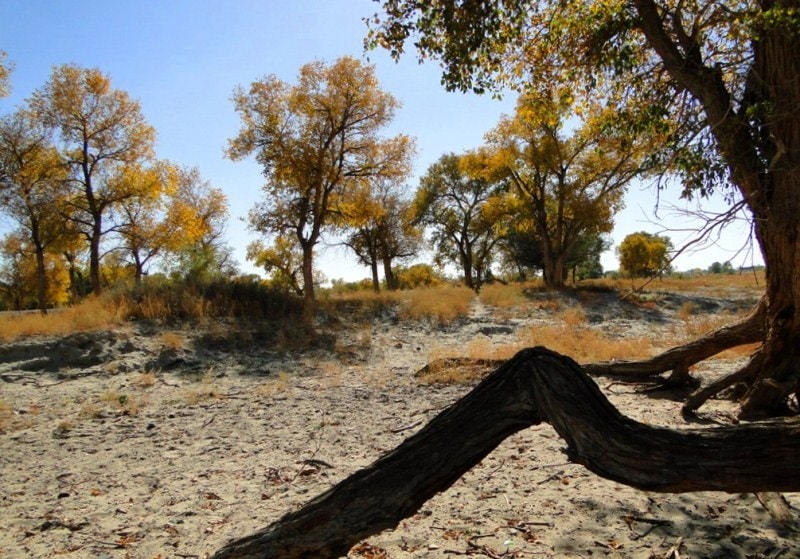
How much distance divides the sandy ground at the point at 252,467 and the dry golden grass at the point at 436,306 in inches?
219

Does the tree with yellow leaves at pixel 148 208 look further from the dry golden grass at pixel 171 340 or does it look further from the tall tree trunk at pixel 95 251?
the dry golden grass at pixel 171 340

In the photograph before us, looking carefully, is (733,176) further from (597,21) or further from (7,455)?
(7,455)

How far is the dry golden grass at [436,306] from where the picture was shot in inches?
663

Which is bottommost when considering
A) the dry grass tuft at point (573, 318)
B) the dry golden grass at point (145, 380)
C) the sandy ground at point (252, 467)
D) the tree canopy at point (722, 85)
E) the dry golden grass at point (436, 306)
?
the sandy ground at point (252, 467)

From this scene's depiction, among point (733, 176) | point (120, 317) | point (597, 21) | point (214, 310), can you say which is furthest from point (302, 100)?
point (733, 176)

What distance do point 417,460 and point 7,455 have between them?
5980mm

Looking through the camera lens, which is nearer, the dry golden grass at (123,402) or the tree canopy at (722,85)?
the tree canopy at (722,85)

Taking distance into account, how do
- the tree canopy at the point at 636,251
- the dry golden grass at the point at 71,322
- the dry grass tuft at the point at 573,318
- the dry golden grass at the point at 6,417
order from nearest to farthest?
the dry golden grass at the point at 6,417
the dry golden grass at the point at 71,322
the dry grass tuft at the point at 573,318
the tree canopy at the point at 636,251

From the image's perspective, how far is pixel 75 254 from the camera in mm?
35406

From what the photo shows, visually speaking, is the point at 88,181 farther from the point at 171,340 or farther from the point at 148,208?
the point at 171,340

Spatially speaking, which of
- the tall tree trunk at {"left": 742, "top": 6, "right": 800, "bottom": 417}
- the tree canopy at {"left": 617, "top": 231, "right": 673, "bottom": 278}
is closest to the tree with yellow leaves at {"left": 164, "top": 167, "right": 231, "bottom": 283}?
the tall tree trunk at {"left": 742, "top": 6, "right": 800, "bottom": 417}

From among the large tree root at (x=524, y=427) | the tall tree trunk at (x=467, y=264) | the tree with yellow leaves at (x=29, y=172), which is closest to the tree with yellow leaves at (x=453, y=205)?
the tall tree trunk at (x=467, y=264)

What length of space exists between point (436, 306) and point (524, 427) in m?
15.2

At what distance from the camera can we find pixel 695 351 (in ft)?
23.2
